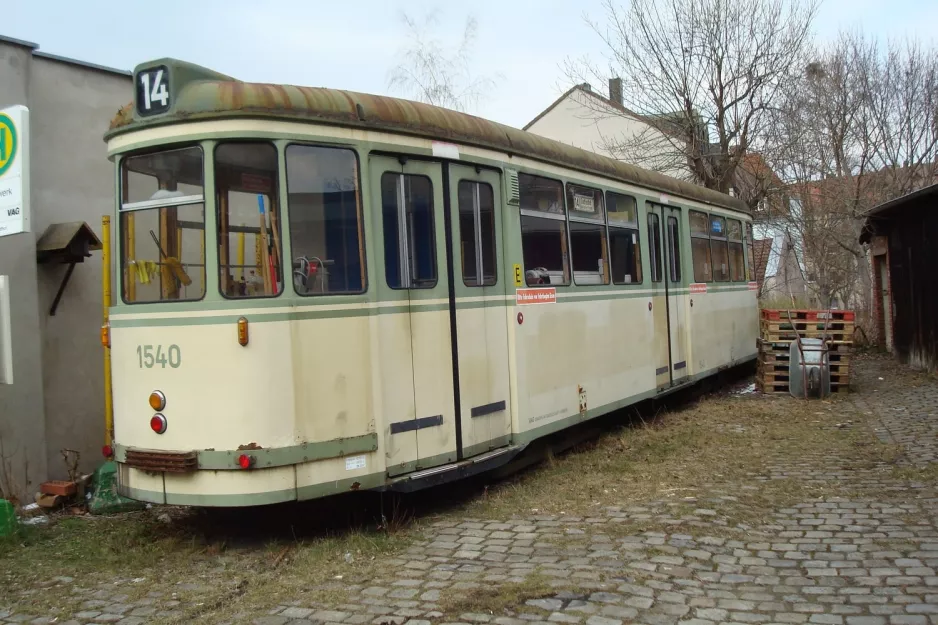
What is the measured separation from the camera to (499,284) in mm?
7160

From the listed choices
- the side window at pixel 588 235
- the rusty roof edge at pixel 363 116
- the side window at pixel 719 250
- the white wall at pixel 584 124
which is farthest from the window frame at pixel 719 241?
the white wall at pixel 584 124

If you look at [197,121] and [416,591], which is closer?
[416,591]

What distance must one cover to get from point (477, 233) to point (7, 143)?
3584 millimetres

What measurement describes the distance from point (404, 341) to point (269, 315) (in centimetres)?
110

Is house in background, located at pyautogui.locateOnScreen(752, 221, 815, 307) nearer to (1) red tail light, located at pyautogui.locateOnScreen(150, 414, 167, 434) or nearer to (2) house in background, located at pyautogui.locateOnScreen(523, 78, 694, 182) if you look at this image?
(2) house in background, located at pyautogui.locateOnScreen(523, 78, 694, 182)

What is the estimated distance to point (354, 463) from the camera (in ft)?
19.1

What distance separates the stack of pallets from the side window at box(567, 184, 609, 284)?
5084mm

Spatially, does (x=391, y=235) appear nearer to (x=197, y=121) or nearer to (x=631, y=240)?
(x=197, y=121)

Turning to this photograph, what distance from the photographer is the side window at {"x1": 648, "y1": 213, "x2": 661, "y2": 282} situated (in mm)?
10570

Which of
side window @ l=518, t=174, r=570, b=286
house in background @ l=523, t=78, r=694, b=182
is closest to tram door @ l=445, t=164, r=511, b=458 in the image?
side window @ l=518, t=174, r=570, b=286

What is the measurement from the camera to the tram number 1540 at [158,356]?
564 centimetres

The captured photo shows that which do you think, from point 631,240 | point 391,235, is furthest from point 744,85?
point 391,235

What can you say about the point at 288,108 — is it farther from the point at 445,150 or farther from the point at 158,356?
the point at 158,356

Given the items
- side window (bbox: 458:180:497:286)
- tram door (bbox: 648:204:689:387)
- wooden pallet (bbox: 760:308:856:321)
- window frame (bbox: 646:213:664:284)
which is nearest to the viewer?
side window (bbox: 458:180:497:286)
